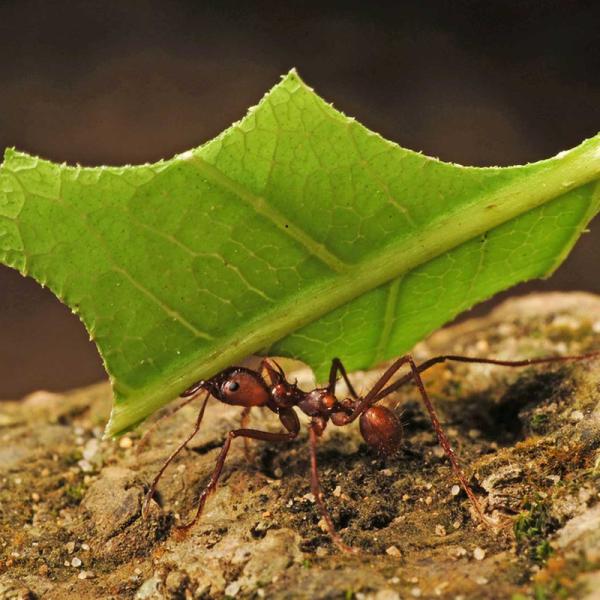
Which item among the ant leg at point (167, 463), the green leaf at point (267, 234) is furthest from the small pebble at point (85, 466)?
the green leaf at point (267, 234)

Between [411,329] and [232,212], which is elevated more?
[232,212]

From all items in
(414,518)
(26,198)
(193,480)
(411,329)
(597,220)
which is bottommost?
(414,518)

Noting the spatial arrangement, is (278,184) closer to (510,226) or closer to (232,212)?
(232,212)

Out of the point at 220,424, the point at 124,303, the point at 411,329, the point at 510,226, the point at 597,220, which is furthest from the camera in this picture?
the point at 597,220

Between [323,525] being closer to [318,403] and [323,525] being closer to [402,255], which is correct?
[318,403]

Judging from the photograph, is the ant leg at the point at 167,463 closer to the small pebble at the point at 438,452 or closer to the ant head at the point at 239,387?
the ant head at the point at 239,387

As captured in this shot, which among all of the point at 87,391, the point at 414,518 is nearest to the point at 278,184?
the point at 414,518
